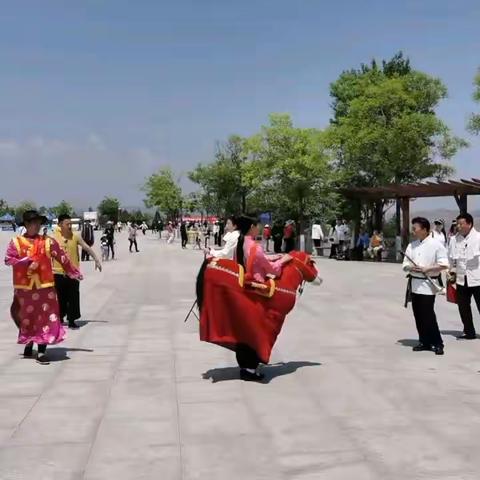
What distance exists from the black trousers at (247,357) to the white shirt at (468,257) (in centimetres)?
339

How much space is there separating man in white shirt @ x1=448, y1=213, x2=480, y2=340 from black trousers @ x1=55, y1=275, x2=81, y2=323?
495 cm

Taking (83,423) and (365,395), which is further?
(365,395)

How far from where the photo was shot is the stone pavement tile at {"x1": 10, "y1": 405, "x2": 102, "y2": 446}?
4516 mm

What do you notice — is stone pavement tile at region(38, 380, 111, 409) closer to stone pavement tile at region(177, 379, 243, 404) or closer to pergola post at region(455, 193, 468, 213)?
stone pavement tile at region(177, 379, 243, 404)

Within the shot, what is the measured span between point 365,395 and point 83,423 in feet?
7.52

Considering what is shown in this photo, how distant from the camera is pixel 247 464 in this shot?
4027 mm

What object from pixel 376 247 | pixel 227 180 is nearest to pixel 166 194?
pixel 227 180

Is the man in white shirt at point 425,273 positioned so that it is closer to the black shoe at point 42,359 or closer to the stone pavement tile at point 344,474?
the stone pavement tile at point 344,474

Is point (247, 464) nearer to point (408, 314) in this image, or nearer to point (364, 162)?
point (408, 314)

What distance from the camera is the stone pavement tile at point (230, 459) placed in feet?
12.7

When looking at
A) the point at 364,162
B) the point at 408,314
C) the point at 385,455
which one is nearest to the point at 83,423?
the point at 385,455

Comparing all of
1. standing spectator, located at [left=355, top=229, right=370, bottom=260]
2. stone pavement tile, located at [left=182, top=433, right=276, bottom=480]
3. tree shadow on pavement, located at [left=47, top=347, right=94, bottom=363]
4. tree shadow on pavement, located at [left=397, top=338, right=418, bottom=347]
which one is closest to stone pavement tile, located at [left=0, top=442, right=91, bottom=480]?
stone pavement tile, located at [left=182, top=433, right=276, bottom=480]

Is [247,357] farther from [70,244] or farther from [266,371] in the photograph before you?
[70,244]

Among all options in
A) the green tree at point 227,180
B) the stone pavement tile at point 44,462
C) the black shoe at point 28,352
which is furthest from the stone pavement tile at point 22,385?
the green tree at point 227,180
